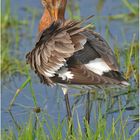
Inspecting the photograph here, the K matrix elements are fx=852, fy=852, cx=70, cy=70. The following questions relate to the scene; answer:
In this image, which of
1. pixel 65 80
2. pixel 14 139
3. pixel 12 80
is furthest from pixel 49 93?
pixel 14 139

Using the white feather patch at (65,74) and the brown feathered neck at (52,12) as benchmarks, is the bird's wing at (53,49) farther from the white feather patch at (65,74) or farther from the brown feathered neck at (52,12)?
the brown feathered neck at (52,12)

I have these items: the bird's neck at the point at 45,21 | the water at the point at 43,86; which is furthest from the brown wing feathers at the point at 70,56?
the water at the point at 43,86

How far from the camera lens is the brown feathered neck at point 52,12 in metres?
7.05

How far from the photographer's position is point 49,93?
24.7 ft

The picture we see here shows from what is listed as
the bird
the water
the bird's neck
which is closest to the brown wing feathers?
the bird

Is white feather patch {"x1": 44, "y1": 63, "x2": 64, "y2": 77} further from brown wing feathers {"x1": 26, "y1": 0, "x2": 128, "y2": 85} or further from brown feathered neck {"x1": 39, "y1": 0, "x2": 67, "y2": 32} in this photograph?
brown feathered neck {"x1": 39, "y1": 0, "x2": 67, "y2": 32}

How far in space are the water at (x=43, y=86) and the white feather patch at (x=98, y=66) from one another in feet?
2.79

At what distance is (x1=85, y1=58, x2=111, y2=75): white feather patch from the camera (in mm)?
5986

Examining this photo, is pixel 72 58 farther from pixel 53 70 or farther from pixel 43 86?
pixel 43 86

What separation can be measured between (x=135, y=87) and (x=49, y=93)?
0.77m

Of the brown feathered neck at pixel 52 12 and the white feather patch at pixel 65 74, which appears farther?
the brown feathered neck at pixel 52 12

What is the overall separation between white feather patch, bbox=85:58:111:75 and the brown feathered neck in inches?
41.5

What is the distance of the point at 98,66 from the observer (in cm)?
601

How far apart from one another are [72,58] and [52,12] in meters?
1.10
